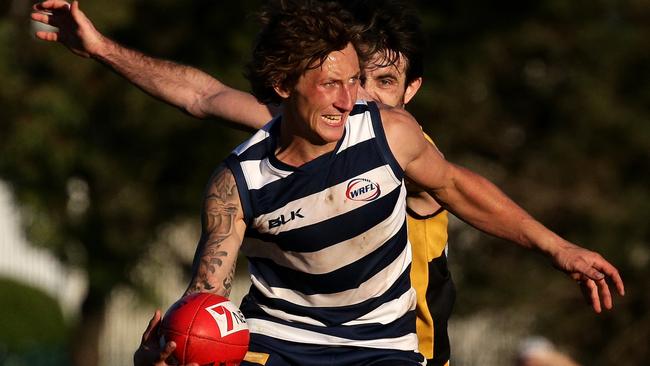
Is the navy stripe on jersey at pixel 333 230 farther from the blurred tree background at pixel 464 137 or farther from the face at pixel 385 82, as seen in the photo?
the blurred tree background at pixel 464 137

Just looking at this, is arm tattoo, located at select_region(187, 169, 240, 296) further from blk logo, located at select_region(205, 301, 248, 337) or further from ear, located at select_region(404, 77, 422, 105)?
ear, located at select_region(404, 77, 422, 105)

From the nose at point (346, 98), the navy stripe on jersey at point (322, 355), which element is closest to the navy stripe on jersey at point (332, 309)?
the navy stripe on jersey at point (322, 355)

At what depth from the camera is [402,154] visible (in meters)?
6.25

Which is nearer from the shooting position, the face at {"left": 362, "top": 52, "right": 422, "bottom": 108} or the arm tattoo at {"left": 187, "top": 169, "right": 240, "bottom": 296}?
the arm tattoo at {"left": 187, "top": 169, "right": 240, "bottom": 296}

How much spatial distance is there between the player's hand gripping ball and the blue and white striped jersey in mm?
445

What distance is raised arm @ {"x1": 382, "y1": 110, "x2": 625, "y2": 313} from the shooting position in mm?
6340

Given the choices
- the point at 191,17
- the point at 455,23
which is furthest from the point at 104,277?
the point at 455,23

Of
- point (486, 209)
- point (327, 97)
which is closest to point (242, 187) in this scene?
point (327, 97)

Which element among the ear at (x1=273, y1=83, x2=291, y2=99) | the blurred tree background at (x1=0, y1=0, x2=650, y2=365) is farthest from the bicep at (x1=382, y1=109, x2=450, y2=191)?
the blurred tree background at (x1=0, y1=0, x2=650, y2=365)

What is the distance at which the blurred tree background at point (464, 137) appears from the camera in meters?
17.0

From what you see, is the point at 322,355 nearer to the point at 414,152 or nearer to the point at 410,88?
the point at 414,152

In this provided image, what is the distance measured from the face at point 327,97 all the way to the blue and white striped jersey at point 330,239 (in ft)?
0.36

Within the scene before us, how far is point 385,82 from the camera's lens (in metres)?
7.50

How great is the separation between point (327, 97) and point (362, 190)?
0.44m
